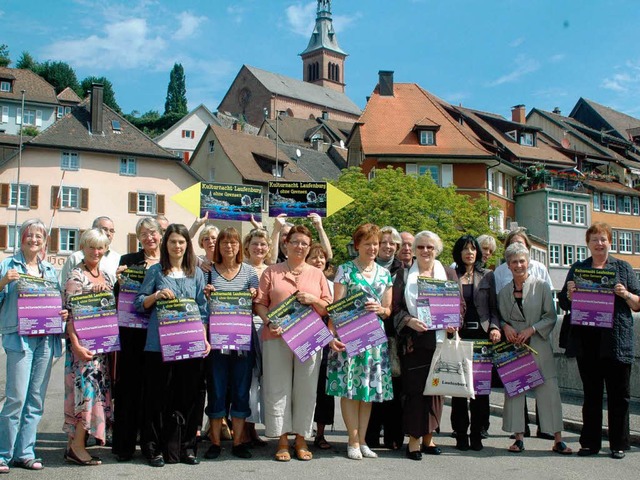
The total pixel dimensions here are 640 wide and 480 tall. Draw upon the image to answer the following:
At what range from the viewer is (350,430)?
733cm

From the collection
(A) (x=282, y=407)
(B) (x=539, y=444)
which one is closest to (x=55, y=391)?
(A) (x=282, y=407)

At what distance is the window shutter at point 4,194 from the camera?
49.7 meters

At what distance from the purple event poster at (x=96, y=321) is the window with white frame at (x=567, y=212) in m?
53.1

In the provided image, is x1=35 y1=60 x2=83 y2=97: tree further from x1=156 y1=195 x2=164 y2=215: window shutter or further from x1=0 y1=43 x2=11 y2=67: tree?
x1=156 y1=195 x2=164 y2=215: window shutter

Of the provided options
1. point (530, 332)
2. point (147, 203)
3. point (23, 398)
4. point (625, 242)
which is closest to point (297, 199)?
point (530, 332)

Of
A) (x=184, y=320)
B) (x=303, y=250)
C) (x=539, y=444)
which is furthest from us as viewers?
(x=539, y=444)

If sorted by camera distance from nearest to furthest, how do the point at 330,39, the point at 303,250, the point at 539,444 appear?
the point at 303,250 < the point at 539,444 < the point at 330,39

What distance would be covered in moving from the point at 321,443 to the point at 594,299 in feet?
10.3

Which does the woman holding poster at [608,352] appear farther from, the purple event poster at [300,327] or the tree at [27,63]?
the tree at [27,63]

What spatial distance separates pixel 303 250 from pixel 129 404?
2.20 m

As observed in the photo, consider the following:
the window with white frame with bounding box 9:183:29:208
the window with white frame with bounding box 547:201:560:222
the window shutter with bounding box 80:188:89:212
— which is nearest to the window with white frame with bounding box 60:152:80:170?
the window shutter with bounding box 80:188:89:212

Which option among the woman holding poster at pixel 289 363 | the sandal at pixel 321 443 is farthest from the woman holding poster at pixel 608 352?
the woman holding poster at pixel 289 363

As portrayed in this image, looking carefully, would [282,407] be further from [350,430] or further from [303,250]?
[303,250]

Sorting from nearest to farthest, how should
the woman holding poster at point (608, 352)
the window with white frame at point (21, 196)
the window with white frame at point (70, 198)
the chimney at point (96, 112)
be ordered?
the woman holding poster at point (608, 352) → the window with white frame at point (21, 196) → the window with white frame at point (70, 198) → the chimney at point (96, 112)
